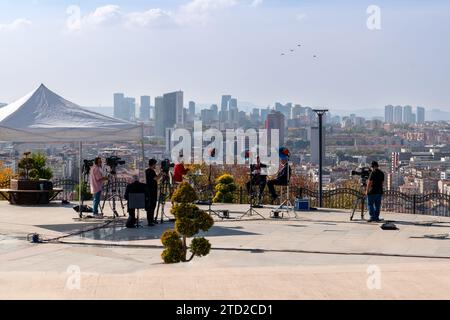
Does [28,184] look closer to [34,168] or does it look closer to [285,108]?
[34,168]

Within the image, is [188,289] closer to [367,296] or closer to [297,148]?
[367,296]

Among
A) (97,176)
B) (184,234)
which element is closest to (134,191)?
(97,176)

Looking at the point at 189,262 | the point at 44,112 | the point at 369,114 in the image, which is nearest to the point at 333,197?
the point at 44,112

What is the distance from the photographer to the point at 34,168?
76.6 ft

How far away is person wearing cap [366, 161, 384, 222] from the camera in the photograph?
728 inches

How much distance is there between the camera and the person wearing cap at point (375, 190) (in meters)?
18.5

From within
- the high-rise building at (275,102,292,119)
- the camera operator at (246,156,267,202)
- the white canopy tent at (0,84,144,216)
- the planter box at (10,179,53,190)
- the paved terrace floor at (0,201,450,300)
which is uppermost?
the high-rise building at (275,102,292,119)

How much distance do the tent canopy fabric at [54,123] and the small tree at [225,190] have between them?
4.75m

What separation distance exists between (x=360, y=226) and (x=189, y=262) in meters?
6.81

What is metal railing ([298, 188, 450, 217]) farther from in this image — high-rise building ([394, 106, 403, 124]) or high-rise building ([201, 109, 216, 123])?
high-rise building ([394, 106, 403, 124])

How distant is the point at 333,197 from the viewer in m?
24.7

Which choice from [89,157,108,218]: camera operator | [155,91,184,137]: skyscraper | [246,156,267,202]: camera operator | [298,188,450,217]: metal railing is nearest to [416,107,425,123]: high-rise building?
[155,91,184,137]: skyscraper

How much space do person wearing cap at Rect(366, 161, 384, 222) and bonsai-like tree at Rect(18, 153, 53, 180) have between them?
401 inches

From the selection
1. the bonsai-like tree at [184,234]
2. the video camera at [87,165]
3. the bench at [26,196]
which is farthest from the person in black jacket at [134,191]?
the bench at [26,196]
